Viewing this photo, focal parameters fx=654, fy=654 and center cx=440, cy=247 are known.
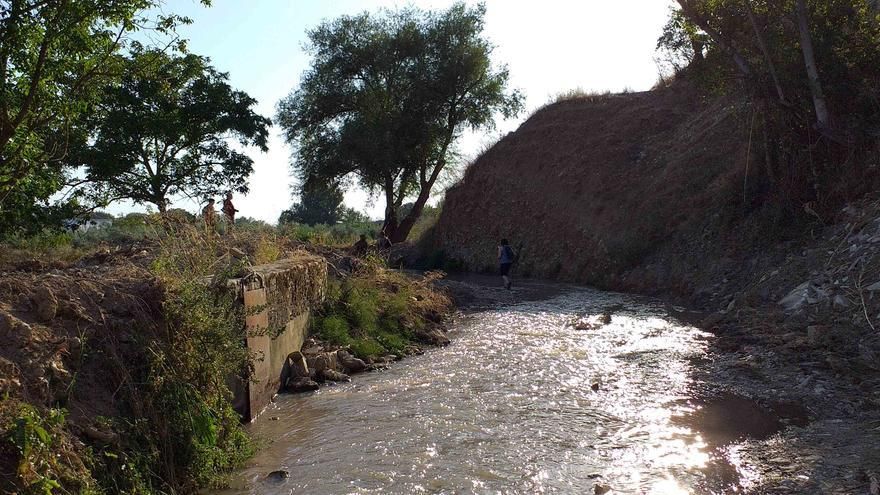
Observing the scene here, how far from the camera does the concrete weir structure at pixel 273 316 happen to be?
6.84 meters

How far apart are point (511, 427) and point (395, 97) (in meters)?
26.0

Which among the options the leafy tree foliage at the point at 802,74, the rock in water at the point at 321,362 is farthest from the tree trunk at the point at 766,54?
the rock in water at the point at 321,362

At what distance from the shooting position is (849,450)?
17.1 feet

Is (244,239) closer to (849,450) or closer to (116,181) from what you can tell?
(849,450)

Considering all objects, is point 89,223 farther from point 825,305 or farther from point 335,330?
point 825,305

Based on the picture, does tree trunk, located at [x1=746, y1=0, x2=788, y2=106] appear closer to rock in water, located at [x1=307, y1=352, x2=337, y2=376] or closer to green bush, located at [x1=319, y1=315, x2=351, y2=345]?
green bush, located at [x1=319, y1=315, x2=351, y2=345]

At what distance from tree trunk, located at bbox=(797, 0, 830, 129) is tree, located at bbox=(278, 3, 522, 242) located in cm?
1806

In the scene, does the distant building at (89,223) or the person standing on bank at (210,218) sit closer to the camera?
the person standing on bank at (210,218)

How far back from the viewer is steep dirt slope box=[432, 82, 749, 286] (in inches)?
779

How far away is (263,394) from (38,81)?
4.05 m

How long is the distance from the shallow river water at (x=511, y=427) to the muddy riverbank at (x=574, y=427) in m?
0.02

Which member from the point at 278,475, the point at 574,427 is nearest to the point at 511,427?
the point at 574,427

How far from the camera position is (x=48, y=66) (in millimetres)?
Result: 7055

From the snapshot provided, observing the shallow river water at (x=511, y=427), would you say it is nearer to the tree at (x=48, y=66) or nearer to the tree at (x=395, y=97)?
the tree at (x=48, y=66)
